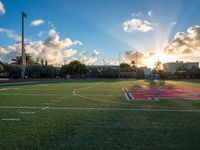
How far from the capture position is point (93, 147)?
351cm

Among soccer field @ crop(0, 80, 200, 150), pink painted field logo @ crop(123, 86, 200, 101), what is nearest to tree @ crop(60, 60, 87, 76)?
pink painted field logo @ crop(123, 86, 200, 101)

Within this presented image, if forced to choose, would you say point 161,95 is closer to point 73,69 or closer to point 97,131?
point 97,131

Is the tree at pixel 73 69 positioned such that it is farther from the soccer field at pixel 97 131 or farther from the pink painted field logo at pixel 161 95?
the soccer field at pixel 97 131

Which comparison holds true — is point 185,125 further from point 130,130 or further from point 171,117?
point 130,130

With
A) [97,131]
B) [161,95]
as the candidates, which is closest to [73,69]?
[161,95]

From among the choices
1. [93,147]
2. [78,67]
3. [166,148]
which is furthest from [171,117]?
[78,67]

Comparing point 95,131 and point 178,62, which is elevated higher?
point 178,62

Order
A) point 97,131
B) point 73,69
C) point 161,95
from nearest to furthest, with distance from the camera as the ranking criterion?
point 97,131
point 161,95
point 73,69

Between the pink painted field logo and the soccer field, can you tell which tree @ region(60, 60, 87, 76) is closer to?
the pink painted field logo

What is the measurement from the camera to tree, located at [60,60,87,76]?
55228 millimetres

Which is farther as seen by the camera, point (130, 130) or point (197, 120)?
point (197, 120)

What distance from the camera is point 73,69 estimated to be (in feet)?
184

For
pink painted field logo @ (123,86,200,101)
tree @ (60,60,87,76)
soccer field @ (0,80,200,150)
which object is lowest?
pink painted field logo @ (123,86,200,101)

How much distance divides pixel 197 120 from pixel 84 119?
333cm
